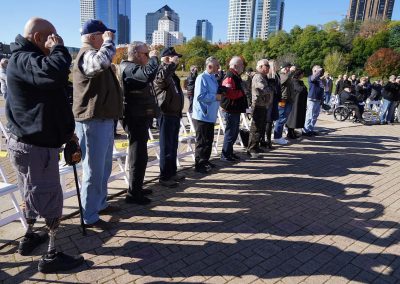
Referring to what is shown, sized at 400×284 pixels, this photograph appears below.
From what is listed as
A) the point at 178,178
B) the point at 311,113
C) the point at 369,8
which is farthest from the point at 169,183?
the point at 369,8

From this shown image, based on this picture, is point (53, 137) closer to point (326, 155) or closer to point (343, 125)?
point (326, 155)

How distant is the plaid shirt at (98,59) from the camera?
2.77m

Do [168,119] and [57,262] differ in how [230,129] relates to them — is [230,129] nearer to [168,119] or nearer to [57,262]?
[168,119]

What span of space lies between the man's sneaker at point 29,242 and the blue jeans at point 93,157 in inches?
18.6

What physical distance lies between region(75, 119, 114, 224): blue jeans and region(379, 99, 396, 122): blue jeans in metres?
12.4

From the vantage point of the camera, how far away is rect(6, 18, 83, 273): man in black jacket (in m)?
2.33

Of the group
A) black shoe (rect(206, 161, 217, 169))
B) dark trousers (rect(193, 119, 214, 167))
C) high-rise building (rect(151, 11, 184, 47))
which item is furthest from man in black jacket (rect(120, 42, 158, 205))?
high-rise building (rect(151, 11, 184, 47))

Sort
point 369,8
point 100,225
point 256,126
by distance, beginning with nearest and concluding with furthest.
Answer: point 100,225 → point 256,126 → point 369,8

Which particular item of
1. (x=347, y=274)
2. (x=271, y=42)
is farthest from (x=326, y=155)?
(x=271, y=42)

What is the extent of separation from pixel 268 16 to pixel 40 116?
197553 mm

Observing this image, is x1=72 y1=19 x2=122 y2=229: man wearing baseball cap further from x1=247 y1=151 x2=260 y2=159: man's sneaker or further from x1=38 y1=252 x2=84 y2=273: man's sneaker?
x1=247 y1=151 x2=260 y2=159: man's sneaker

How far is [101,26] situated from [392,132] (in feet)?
36.0

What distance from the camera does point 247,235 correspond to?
3512 mm

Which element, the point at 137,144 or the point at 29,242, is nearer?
the point at 29,242
